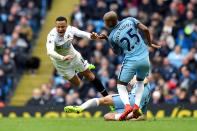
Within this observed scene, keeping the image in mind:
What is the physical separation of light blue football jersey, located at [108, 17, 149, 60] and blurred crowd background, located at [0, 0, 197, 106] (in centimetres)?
625

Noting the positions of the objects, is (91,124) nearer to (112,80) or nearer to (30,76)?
(112,80)

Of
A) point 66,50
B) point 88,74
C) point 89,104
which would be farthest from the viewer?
point 88,74

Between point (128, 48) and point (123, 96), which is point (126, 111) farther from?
point (128, 48)

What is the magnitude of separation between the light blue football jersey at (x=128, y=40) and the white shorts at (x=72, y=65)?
2.41m

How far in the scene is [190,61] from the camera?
24.0m

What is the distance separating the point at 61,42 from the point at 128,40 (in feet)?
8.04

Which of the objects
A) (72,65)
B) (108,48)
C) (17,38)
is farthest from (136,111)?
(17,38)

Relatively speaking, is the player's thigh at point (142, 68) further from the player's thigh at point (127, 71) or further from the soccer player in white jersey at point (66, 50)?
the soccer player in white jersey at point (66, 50)

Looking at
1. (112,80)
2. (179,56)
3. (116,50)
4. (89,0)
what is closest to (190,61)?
(179,56)

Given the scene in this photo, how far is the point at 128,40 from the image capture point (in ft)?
54.2

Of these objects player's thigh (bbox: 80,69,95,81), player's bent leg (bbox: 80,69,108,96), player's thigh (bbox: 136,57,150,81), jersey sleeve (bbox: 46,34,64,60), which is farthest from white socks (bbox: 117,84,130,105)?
player's thigh (bbox: 80,69,95,81)

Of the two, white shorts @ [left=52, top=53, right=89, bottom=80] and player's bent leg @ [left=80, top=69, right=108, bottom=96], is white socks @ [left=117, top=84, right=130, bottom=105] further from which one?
white shorts @ [left=52, top=53, right=89, bottom=80]

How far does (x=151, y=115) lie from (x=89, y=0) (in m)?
7.80

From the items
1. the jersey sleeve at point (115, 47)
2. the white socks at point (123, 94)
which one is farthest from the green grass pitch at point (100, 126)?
the jersey sleeve at point (115, 47)
